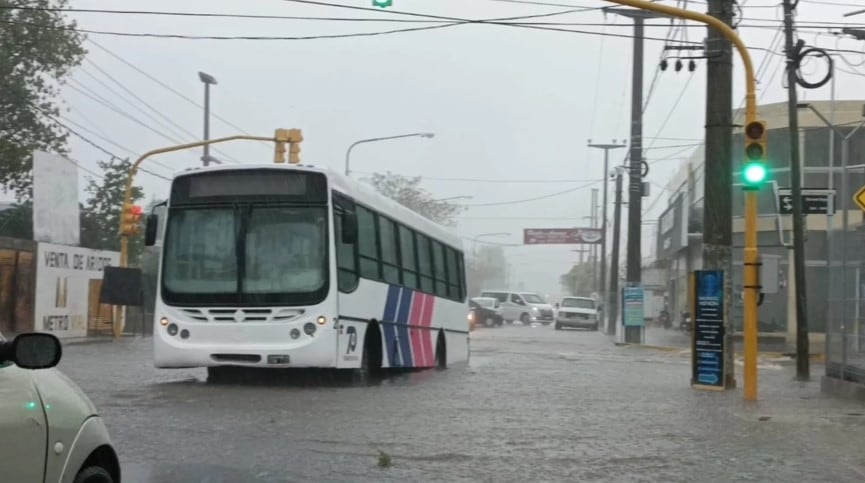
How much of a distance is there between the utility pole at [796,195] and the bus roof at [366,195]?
6729 mm

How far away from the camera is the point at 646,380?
18.1 m

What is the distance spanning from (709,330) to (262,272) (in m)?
6.81

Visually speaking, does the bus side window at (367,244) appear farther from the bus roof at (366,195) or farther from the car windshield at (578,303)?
the car windshield at (578,303)

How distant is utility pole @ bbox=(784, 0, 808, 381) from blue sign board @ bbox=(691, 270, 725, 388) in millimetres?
4162

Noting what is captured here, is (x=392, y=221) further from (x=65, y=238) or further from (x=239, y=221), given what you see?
(x=65, y=238)

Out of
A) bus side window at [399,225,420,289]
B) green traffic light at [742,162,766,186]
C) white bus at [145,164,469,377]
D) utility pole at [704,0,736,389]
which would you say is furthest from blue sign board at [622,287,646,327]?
green traffic light at [742,162,766,186]

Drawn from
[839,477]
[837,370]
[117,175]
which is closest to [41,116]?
[117,175]

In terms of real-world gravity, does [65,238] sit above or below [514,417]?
above

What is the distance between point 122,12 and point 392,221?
20.9 ft

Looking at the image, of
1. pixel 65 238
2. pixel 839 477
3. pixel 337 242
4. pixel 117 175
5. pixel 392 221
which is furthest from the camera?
pixel 117 175

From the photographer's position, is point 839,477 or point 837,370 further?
point 837,370

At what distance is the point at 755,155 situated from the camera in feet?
46.0

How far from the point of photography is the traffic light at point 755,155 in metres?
14.0

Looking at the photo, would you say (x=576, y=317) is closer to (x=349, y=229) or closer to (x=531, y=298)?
(x=531, y=298)
